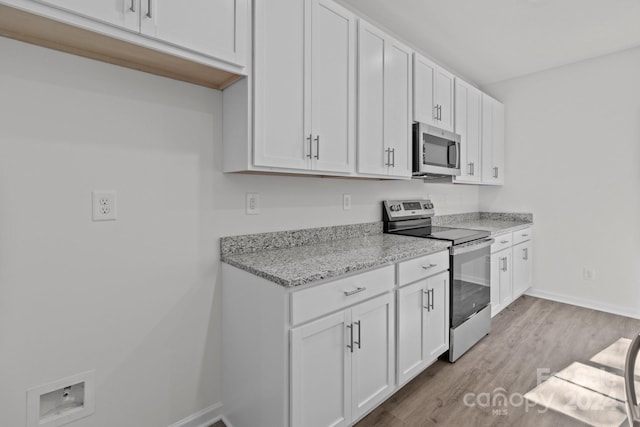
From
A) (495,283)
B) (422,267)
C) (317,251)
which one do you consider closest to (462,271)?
(422,267)

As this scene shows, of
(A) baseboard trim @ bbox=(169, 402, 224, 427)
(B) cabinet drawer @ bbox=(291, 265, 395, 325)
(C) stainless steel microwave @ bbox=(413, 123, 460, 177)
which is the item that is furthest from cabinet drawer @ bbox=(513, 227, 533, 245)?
(A) baseboard trim @ bbox=(169, 402, 224, 427)

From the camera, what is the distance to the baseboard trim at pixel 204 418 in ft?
5.32

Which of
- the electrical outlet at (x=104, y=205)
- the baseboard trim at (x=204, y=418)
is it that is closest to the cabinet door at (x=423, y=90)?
the electrical outlet at (x=104, y=205)

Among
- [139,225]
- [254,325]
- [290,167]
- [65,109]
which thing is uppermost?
[65,109]

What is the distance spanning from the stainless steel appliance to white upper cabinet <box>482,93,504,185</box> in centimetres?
118

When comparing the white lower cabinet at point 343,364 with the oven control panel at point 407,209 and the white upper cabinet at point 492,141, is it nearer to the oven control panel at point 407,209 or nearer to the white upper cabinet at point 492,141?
the oven control panel at point 407,209

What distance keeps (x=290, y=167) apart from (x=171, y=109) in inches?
25.6

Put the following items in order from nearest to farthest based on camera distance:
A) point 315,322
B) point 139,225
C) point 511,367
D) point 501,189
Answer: point 315,322, point 139,225, point 511,367, point 501,189

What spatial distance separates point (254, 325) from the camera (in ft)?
4.74

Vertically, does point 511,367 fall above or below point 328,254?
below

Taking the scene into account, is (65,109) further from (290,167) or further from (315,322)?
(315,322)

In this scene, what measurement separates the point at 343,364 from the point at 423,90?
212cm

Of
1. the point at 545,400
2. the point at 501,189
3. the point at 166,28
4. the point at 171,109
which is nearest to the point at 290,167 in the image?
the point at 171,109

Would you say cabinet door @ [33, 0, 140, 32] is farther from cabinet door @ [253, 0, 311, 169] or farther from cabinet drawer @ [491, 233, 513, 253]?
cabinet drawer @ [491, 233, 513, 253]
